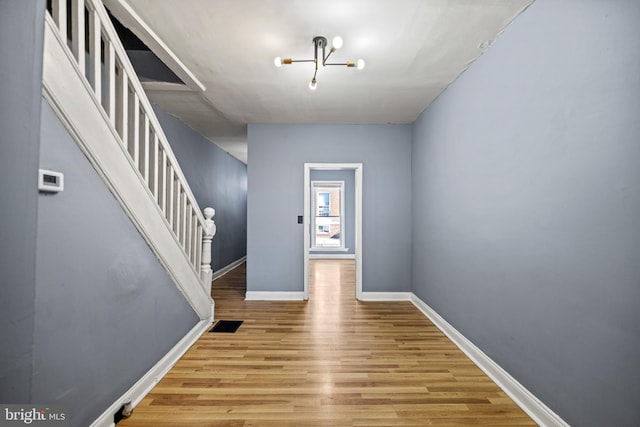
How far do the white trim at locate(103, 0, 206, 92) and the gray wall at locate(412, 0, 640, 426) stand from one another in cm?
260

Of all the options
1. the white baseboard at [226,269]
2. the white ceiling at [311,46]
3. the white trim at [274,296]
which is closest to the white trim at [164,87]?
the white ceiling at [311,46]

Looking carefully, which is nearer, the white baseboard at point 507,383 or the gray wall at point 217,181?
the white baseboard at point 507,383

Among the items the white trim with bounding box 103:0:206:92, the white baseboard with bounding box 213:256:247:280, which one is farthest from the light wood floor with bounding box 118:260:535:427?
the white trim with bounding box 103:0:206:92

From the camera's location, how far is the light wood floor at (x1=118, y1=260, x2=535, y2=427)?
1674mm

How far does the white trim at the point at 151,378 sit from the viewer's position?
1540 millimetres

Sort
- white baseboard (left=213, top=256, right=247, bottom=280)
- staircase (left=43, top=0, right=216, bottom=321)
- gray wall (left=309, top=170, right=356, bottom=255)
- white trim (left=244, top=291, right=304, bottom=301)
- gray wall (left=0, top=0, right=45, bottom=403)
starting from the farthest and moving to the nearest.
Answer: gray wall (left=309, top=170, right=356, bottom=255), white baseboard (left=213, top=256, right=247, bottom=280), white trim (left=244, top=291, right=304, bottom=301), staircase (left=43, top=0, right=216, bottom=321), gray wall (left=0, top=0, right=45, bottom=403)

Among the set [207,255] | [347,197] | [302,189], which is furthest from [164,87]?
[347,197]

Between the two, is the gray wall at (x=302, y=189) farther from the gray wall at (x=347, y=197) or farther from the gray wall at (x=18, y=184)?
the gray wall at (x=347, y=197)

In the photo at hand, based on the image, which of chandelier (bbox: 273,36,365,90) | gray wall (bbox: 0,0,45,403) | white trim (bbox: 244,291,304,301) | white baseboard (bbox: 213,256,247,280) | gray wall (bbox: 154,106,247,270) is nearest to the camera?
gray wall (bbox: 0,0,45,403)

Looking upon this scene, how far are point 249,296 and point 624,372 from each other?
12.2 ft

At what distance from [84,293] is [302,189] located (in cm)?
293

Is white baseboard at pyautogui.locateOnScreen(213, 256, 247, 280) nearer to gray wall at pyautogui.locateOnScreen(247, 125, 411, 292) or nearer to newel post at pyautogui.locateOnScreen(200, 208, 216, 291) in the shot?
gray wall at pyautogui.locateOnScreen(247, 125, 411, 292)

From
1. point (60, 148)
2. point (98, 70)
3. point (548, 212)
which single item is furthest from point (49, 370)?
point (548, 212)

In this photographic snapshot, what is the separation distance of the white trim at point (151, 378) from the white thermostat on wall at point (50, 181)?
4.05 feet
